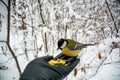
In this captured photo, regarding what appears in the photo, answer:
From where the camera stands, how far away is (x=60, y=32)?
174 cm

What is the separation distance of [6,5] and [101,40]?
756 mm

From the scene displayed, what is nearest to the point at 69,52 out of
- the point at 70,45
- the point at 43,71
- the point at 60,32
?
the point at 70,45

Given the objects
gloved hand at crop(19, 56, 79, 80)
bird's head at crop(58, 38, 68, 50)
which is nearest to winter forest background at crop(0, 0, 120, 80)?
bird's head at crop(58, 38, 68, 50)

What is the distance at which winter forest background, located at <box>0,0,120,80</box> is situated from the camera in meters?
1.62

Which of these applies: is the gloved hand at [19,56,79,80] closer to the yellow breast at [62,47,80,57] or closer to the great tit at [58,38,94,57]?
the yellow breast at [62,47,80,57]

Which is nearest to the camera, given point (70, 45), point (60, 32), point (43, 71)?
point (43, 71)

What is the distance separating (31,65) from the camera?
3.84 ft

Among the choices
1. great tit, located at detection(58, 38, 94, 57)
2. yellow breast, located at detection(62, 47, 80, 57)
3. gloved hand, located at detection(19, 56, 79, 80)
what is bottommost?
gloved hand, located at detection(19, 56, 79, 80)

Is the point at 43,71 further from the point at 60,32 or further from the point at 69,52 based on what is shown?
the point at 60,32

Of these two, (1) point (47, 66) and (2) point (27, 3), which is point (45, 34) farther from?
(1) point (47, 66)

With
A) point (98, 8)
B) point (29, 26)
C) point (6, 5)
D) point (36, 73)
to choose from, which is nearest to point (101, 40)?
point (98, 8)

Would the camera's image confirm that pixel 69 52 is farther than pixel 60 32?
No

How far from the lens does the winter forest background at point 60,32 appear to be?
1.62m

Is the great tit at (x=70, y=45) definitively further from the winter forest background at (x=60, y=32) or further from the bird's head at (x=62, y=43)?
the winter forest background at (x=60, y=32)
